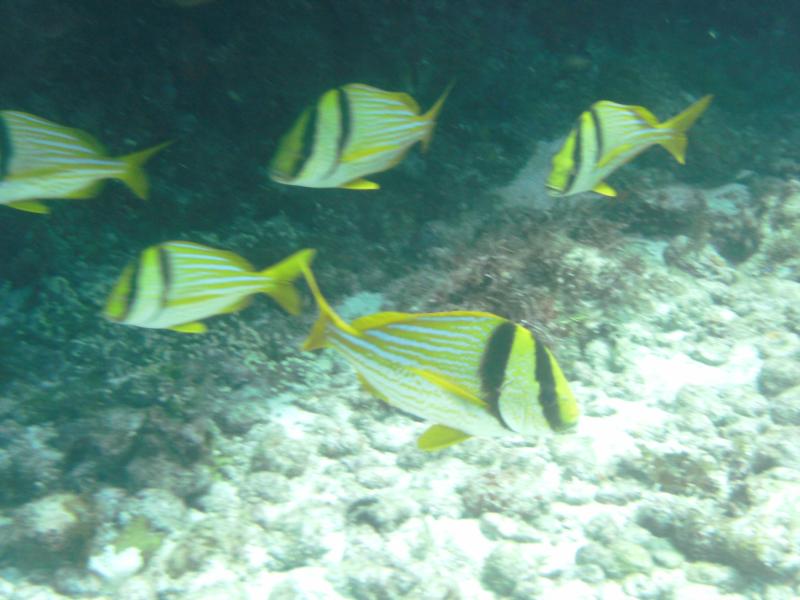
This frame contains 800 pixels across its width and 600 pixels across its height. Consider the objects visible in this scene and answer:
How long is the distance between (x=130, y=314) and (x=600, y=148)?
2.73 m

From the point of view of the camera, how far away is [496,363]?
5.81 feet

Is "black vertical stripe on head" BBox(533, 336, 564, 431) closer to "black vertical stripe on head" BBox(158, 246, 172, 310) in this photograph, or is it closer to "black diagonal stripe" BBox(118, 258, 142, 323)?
"black vertical stripe on head" BBox(158, 246, 172, 310)

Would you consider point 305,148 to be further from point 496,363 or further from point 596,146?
point 596,146

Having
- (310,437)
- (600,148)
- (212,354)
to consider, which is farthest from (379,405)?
(600,148)

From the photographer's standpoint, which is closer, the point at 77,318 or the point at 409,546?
the point at 409,546

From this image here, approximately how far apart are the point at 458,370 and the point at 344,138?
1426 mm

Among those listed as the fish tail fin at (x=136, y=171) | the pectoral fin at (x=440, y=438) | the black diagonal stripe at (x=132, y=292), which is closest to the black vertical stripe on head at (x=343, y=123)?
the fish tail fin at (x=136, y=171)

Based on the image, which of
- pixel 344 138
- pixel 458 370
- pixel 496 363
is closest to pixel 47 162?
pixel 344 138

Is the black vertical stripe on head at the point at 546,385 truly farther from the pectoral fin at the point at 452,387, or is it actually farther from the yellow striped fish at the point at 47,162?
the yellow striped fish at the point at 47,162

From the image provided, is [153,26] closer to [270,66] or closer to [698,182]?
[270,66]

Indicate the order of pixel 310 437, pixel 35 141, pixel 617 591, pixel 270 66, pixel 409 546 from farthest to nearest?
pixel 270 66
pixel 310 437
pixel 409 546
pixel 617 591
pixel 35 141

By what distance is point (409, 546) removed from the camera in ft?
9.82

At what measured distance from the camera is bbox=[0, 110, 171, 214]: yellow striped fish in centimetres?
260

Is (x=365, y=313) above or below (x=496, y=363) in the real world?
below
